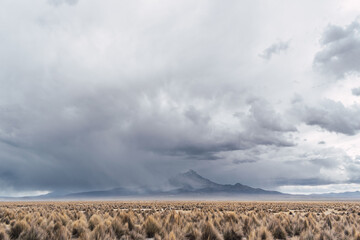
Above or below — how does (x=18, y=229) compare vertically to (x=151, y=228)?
above

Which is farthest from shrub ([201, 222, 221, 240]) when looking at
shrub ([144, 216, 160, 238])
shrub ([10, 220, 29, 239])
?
shrub ([10, 220, 29, 239])

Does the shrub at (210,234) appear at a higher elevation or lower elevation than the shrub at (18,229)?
lower

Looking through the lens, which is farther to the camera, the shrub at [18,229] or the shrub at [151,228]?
the shrub at [151,228]

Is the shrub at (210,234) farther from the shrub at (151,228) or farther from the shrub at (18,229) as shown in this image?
the shrub at (18,229)

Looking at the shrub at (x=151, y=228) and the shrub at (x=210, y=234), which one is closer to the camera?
the shrub at (x=210, y=234)

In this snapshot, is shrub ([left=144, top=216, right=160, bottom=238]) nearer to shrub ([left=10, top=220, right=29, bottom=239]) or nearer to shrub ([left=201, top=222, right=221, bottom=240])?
shrub ([left=201, top=222, right=221, bottom=240])

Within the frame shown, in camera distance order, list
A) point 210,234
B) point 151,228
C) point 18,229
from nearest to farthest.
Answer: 1. point 210,234
2. point 18,229
3. point 151,228

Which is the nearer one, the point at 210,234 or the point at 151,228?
the point at 210,234

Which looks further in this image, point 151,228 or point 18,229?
point 151,228

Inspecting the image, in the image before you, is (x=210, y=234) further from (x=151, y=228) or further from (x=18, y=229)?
(x=18, y=229)

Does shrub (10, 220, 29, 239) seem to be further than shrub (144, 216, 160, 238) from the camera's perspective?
No

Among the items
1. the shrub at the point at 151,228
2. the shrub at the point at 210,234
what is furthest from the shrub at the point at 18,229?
the shrub at the point at 210,234

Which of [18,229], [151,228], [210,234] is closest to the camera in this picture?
[210,234]

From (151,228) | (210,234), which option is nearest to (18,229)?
(151,228)
